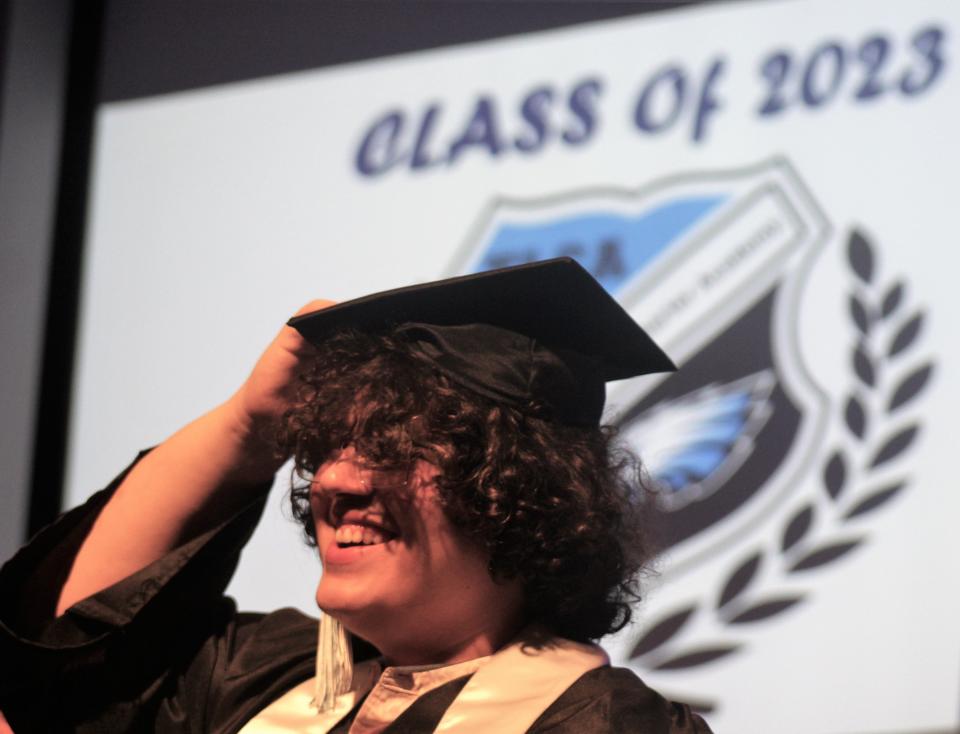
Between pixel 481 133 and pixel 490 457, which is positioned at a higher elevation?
pixel 481 133

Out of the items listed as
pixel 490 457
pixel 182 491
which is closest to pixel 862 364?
pixel 490 457

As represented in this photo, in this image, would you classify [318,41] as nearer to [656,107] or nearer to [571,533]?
[656,107]

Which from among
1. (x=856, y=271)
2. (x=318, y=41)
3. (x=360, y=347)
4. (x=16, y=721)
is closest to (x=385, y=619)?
(x=360, y=347)

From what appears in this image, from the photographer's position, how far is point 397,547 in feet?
3.83

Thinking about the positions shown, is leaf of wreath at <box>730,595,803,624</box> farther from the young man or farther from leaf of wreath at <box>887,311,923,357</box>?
the young man

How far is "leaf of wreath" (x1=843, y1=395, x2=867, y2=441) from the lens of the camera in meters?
1.91

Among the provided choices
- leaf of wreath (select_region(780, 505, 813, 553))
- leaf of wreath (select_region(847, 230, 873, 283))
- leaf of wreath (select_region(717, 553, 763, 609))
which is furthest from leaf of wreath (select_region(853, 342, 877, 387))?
leaf of wreath (select_region(717, 553, 763, 609))

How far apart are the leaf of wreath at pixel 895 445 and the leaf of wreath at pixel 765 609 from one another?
0.79 ft

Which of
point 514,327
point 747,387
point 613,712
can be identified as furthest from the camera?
point 747,387

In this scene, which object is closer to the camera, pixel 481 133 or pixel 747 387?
pixel 747 387

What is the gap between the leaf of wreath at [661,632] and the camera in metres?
1.92

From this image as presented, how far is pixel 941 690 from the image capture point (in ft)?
5.73

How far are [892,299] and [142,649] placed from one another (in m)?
1.21

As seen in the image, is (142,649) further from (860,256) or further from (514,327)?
(860,256)
